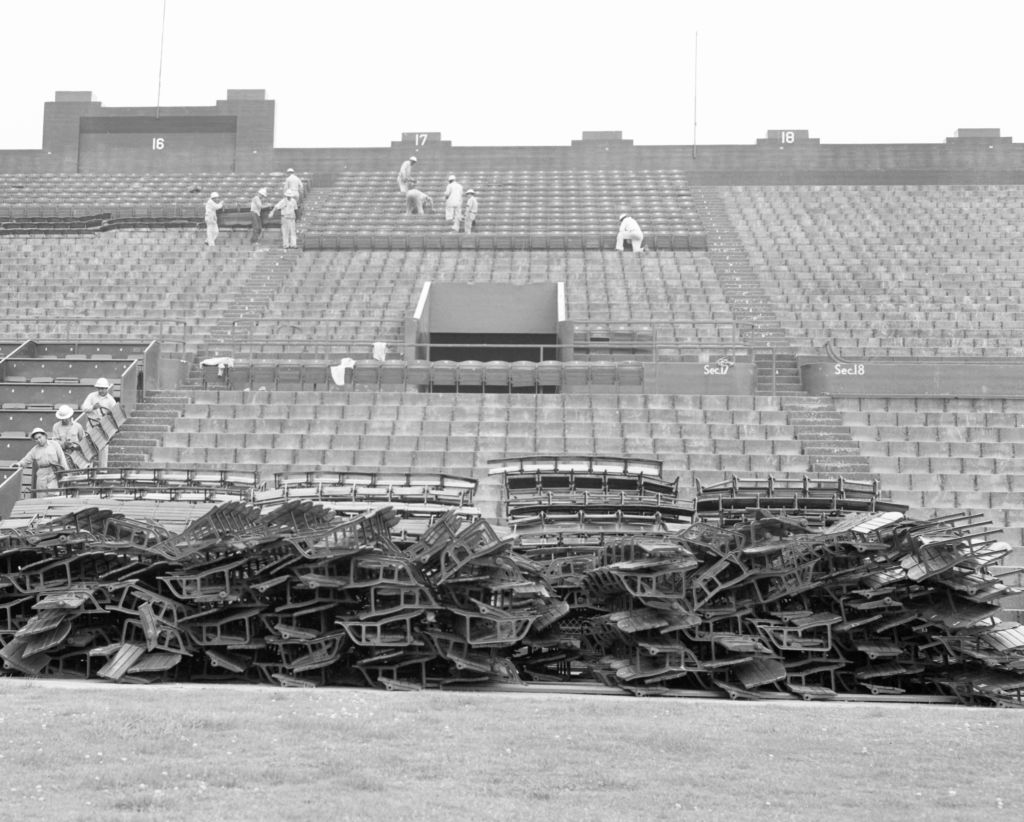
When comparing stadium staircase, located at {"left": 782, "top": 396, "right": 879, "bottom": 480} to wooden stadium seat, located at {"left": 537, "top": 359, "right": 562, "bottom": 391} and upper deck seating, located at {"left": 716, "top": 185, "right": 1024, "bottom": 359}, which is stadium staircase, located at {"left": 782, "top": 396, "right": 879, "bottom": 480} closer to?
upper deck seating, located at {"left": 716, "top": 185, "right": 1024, "bottom": 359}

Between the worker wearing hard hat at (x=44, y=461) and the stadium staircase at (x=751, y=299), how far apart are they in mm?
8830

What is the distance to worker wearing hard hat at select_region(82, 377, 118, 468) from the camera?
15.9 m

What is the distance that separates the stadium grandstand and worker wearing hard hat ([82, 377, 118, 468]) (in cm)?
10

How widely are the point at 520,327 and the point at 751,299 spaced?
3.98m

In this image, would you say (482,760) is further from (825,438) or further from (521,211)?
(521,211)

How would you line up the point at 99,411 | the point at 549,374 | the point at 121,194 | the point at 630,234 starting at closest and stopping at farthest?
the point at 99,411, the point at 549,374, the point at 630,234, the point at 121,194

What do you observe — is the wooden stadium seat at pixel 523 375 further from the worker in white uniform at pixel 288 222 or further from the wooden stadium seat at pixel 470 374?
the worker in white uniform at pixel 288 222

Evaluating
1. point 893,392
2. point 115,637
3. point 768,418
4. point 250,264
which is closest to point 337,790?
point 115,637

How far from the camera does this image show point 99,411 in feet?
53.2

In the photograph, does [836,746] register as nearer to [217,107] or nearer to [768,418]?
[768,418]

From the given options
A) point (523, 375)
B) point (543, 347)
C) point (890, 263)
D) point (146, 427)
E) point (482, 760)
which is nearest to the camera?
point (482, 760)

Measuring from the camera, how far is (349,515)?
11320 mm

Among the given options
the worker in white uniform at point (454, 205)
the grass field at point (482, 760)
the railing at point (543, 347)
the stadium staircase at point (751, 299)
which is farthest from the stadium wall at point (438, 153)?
the grass field at point (482, 760)

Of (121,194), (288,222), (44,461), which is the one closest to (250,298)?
(288,222)
